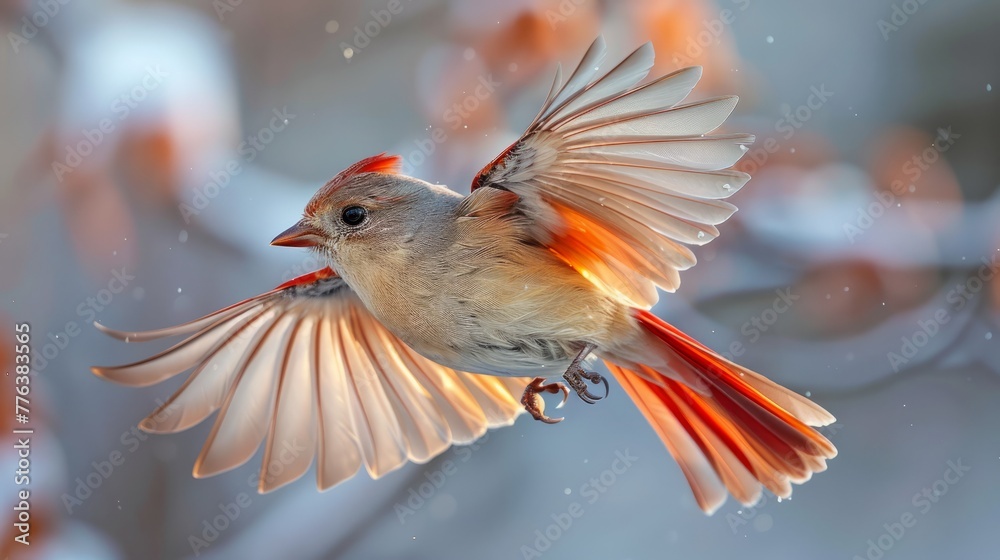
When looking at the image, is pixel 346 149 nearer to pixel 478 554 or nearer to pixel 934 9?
pixel 478 554
